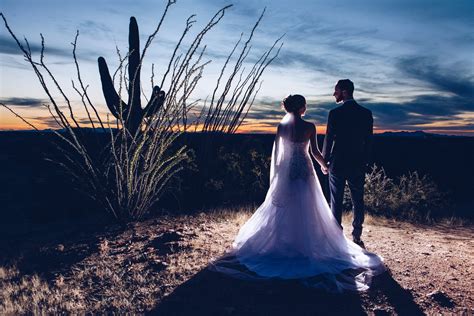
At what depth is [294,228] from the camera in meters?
3.96

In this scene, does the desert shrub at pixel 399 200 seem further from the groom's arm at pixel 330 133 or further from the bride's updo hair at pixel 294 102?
the bride's updo hair at pixel 294 102

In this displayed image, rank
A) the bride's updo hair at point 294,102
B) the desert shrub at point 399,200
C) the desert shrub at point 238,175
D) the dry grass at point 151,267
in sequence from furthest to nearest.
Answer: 1. the desert shrub at point 399,200
2. the desert shrub at point 238,175
3. the bride's updo hair at point 294,102
4. the dry grass at point 151,267

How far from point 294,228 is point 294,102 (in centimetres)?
125

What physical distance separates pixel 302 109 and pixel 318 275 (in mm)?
1611

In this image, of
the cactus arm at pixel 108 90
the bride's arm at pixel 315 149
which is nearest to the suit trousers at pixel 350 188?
the bride's arm at pixel 315 149

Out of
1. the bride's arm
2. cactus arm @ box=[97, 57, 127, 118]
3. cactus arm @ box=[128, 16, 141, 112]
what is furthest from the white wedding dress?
cactus arm @ box=[97, 57, 127, 118]

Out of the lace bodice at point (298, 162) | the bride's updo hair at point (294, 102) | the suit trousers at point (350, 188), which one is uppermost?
the bride's updo hair at point (294, 102)

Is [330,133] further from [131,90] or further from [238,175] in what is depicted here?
[238,175]

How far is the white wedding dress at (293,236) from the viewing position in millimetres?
3744

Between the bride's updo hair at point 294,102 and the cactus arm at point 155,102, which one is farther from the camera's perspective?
the cactus arm at point 155,102

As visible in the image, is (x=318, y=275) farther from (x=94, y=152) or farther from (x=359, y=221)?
(x=94, y=152)

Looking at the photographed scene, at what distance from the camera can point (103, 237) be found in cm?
487

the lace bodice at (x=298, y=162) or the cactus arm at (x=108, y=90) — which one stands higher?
the cactus arm at (x=108, y=90)

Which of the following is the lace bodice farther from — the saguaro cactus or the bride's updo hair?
the saguaro cactus
